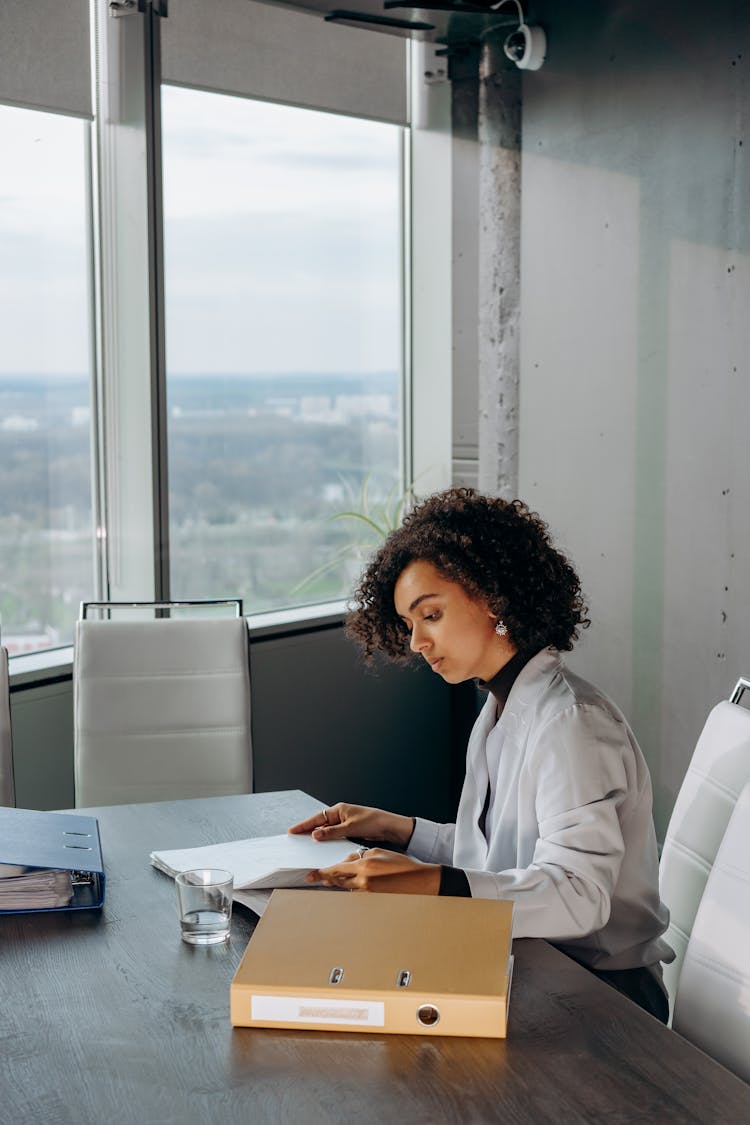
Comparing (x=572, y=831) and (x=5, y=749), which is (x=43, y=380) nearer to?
(x=5, y=749)

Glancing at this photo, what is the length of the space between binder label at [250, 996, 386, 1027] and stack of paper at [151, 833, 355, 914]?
1.11 feet

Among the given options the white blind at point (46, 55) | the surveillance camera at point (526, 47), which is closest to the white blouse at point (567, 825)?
the white blind at point (46, 55)

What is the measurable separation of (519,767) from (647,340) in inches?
81.4

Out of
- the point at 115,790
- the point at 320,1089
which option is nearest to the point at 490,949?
the point at 320,1089

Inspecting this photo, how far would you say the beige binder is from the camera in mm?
1343

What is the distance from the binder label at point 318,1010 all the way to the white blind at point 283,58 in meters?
3.21

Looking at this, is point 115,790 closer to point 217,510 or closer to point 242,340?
point 217,510

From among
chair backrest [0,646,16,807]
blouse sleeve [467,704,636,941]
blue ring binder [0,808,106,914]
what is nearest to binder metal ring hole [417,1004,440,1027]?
blouse sleeve [467,704,636,941]

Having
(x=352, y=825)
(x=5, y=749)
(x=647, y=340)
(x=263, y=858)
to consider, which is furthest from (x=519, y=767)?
(x=647, y=340)

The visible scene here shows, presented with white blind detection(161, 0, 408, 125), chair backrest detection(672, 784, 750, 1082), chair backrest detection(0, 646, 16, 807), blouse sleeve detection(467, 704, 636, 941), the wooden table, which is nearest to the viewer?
the wooden table

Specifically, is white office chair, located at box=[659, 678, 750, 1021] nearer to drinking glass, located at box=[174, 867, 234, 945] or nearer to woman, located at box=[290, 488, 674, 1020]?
woman, located at box=[290, 488, 674, 1020]

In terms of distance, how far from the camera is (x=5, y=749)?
263 centimetres

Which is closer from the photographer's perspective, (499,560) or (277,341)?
(499,560)

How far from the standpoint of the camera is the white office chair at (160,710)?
9.68ft
